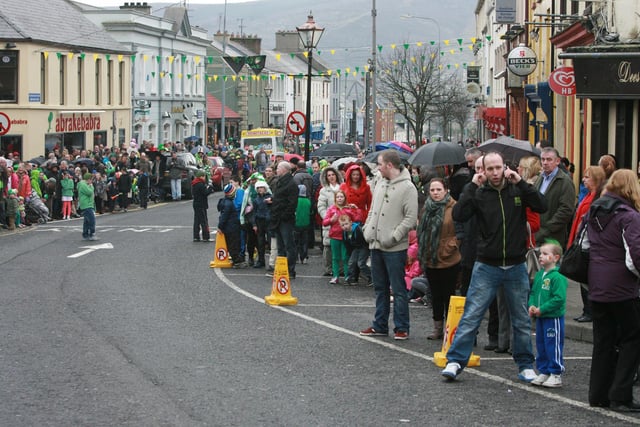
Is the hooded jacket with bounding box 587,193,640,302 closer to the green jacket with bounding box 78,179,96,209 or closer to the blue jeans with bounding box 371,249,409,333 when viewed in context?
the blue jeans with bounding box 371,249,409,333

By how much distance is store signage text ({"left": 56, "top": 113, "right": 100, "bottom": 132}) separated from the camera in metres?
49.2

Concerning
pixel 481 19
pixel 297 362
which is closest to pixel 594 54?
pixel 297 362

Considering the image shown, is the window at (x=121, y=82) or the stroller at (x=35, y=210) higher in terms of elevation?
the window at (x=121, y=82)

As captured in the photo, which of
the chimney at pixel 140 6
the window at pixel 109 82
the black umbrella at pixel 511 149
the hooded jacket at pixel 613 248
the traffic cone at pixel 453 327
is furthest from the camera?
the chimney at pixel 140 6

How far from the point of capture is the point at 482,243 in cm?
992

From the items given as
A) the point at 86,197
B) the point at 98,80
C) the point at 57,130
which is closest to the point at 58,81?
the point at 57,130

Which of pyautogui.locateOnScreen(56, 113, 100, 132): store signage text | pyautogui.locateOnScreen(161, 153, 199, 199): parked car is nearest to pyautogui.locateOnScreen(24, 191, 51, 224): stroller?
pyautogui.locateOnScreen(161, 153, 199, 199): parked car

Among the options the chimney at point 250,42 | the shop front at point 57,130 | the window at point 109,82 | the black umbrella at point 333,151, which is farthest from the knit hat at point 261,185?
the chimney at point 250,42

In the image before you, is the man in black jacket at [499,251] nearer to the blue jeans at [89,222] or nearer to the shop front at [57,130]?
the blue jeans at [89,222]

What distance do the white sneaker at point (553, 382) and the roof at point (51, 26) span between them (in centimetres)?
3921

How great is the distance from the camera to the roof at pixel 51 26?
46.0 m

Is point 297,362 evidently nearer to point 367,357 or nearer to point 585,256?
point 367,357

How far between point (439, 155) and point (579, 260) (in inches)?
268

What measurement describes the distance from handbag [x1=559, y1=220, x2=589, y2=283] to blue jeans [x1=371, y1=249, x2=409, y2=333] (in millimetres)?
3035
